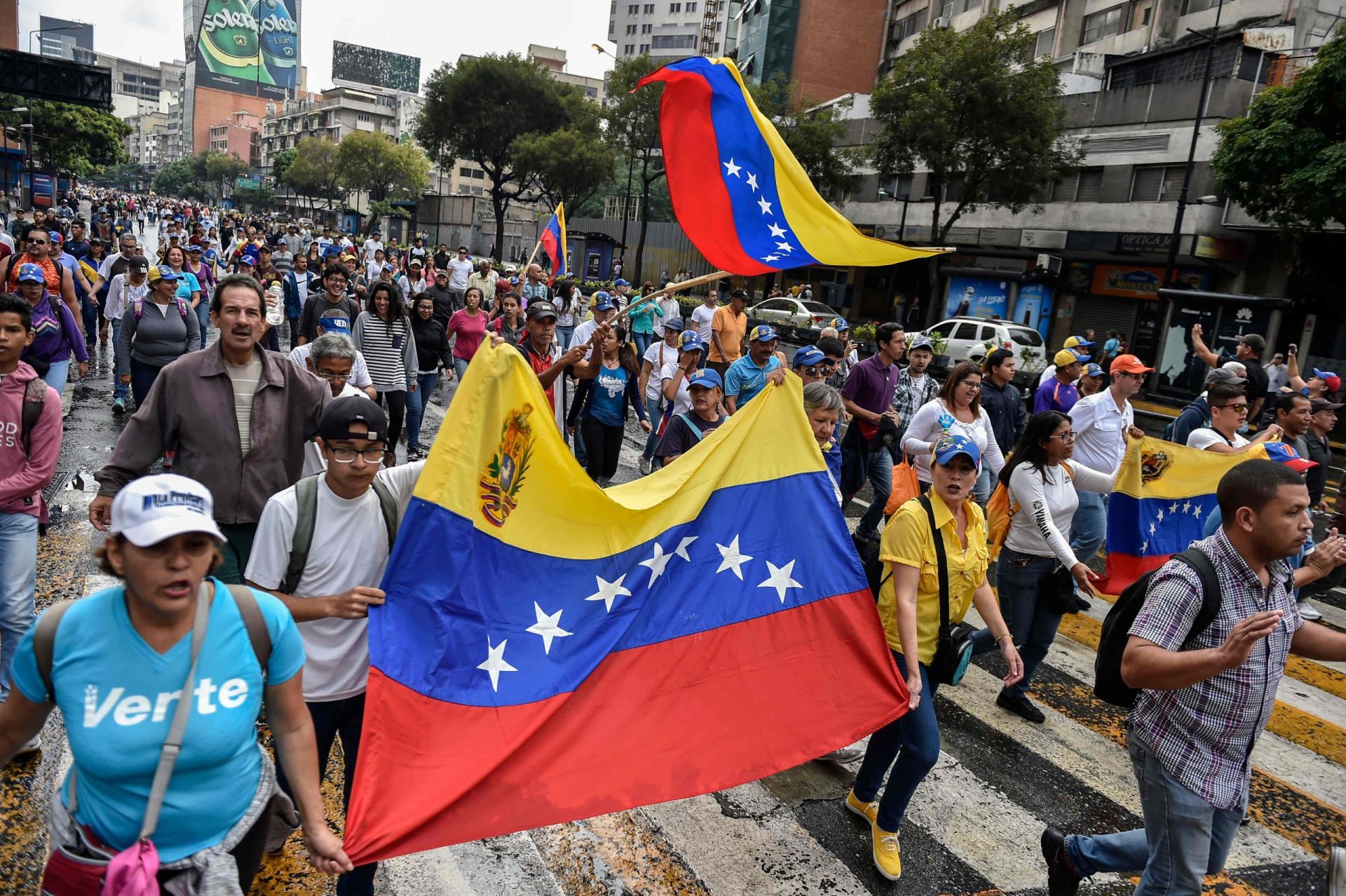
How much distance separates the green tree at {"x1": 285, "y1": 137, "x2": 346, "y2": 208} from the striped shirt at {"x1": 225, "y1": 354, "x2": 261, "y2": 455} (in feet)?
321

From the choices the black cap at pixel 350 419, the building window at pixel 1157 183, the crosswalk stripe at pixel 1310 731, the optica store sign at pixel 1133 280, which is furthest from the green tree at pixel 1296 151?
the black cap at pixel 350 419

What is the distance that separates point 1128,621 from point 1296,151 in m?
25.1

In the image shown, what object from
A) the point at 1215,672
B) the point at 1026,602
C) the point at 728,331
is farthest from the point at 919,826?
the point at 728,331

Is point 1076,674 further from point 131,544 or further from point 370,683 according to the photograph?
point 131,544

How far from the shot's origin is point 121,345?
9.88 meters

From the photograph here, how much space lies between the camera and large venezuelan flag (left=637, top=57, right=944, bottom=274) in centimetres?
516

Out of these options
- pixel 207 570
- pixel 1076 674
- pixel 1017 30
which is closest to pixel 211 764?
pixel 207 570

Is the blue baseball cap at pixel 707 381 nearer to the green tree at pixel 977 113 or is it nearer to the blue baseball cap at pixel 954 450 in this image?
the blue baseball cap at pixel 954 450

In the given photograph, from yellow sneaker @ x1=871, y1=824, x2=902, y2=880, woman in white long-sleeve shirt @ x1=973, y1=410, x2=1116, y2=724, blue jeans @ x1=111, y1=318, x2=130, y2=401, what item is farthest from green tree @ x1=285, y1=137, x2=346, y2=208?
yellow sneaker @ x1=871, y1=824, x2=902, y2=880

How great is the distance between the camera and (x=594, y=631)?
3580 millimetres

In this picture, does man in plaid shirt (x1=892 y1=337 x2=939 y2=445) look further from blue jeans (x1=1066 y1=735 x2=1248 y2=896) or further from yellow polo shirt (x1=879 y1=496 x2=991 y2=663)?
blue jeans (x1=1066 y1=735 x2=1248 y2=896)

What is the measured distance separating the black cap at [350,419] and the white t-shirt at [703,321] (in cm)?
1296

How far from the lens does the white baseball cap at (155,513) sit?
2.09 metres

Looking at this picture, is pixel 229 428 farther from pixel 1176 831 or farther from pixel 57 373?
pixel 57 373
